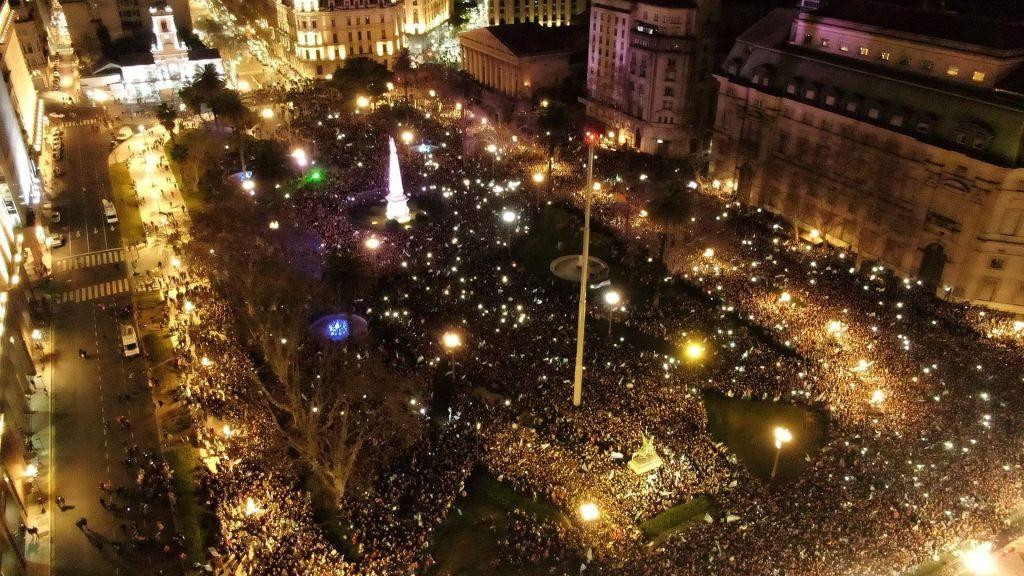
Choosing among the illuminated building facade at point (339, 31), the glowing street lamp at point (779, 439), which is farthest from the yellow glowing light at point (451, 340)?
the illuminated building facade at point (339, 31)

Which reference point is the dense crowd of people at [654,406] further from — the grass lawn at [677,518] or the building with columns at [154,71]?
the building with columns at [154,71]

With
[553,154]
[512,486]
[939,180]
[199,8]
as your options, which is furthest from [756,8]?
[199,8]

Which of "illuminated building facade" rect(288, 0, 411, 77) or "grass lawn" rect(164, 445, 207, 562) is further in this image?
"illuminated building facade" rect(288, 0, 411, 77)

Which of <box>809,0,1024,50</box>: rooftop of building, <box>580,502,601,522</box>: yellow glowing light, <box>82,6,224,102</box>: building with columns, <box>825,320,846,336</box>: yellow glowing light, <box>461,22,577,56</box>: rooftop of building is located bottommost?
<box>580,502,601,522</box>: yellow glowing light

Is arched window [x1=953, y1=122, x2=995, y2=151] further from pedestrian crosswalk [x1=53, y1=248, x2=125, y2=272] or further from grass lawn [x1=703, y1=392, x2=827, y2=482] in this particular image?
pedestrian crosswalk [x1=53, y1=248, x2=125, y2=272]

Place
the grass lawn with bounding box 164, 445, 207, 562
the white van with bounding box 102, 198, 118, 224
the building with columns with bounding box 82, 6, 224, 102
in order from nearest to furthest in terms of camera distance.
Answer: the grass lawn with bounding box 164, 445, 207, 562, the white van with bounding box 102, 198, 118, 224, the building with columns with bounding box 82, 6, 224, 102

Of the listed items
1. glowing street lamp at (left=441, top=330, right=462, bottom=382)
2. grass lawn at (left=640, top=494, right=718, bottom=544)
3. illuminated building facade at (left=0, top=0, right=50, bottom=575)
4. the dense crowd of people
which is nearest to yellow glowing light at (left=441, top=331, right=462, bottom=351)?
glowing street lamp at (left=441, top=330, right=462, bottom=382)

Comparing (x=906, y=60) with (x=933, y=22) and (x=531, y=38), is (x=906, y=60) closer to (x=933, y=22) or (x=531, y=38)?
(x=933, y=22)

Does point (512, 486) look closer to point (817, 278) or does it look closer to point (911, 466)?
point (911, 466)
